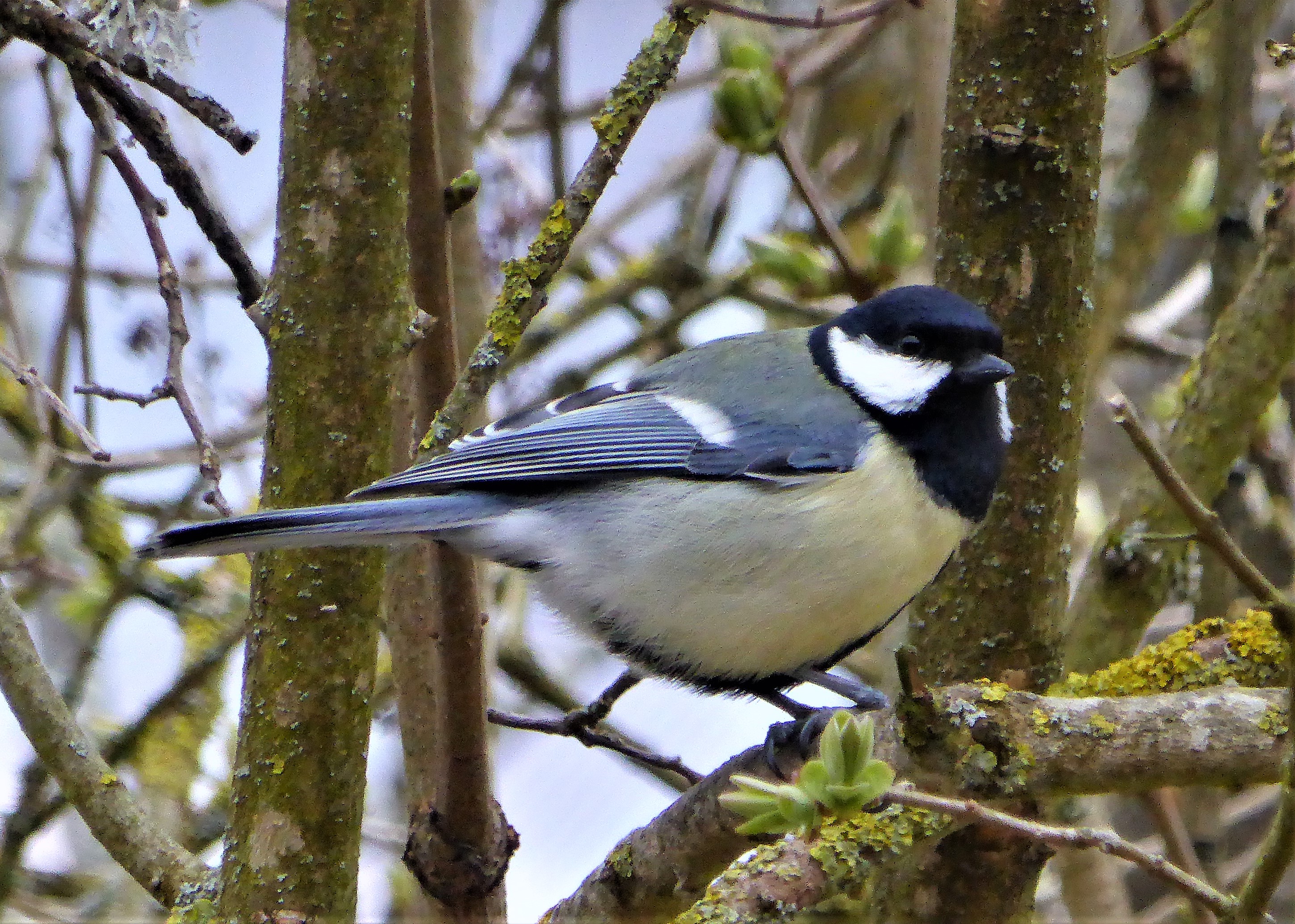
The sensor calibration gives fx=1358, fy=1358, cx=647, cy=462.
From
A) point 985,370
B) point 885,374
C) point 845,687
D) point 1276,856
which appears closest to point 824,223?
point 885,374

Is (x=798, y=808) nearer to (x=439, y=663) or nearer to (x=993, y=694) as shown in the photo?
(x=993, y=694)

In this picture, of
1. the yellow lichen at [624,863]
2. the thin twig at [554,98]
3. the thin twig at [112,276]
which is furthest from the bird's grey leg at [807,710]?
the thin twig at [112,276]

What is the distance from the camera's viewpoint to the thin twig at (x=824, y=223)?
2.64m

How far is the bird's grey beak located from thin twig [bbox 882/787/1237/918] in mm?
1032

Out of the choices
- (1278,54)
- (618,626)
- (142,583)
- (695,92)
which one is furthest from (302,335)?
(695,92)

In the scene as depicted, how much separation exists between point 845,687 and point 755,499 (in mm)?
338

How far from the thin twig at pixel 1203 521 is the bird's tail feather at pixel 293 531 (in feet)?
2.85

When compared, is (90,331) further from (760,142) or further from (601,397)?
(760,142)

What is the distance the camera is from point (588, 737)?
2.18 metres

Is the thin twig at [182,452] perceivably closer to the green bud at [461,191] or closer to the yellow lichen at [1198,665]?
the green bud at [461,191]

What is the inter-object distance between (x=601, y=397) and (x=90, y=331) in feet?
3.35

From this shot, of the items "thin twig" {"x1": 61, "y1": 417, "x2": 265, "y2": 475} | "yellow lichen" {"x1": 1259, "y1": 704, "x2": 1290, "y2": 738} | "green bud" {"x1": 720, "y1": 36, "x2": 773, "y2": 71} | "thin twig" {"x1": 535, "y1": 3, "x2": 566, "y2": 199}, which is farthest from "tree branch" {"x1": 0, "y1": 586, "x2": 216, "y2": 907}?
"thin twig" {"x1": 535, "y1": 3, "x2": 566, "y2": 199}

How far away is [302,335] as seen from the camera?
1.52m

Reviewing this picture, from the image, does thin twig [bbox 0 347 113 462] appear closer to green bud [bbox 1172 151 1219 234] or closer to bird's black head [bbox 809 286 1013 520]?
bird's black head [bbox 809 286 1013 520]
